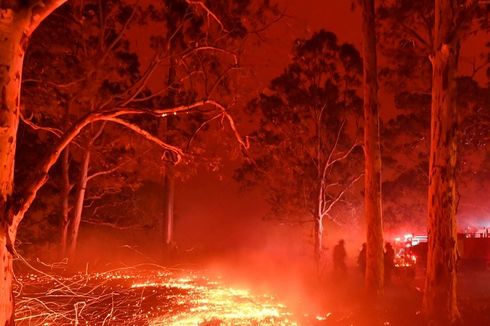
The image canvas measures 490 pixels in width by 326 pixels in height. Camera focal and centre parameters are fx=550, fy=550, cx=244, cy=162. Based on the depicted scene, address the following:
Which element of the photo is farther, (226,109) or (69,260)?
(69,260)

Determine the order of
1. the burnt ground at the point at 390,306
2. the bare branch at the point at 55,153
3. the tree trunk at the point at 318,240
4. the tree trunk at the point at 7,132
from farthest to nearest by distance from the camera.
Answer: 1. the tree trunk at the point at 318,240
2. the burnt ground at the point at 390,306
3. the bare branch at the point at 55,153
4. the tree trunk at the point at 7,132

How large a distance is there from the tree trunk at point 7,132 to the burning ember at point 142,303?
1.85 m

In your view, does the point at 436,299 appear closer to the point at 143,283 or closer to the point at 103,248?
the point at 143,283

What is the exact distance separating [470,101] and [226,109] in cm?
1905

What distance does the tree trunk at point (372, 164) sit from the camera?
14844 millimetres

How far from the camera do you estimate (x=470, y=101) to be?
25.1 m

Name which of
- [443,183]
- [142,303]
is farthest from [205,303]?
[443,183]

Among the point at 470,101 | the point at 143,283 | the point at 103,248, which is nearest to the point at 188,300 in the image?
the point at 143,283

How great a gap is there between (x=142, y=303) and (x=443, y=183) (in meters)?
7.92

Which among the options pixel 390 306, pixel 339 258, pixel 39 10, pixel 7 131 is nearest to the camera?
pixel 7 131

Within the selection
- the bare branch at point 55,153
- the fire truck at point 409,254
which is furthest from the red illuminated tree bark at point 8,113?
the fire truck at point 409,254

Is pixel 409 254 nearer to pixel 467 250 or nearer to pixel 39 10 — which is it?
pixel 467 250

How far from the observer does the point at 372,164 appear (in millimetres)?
14945

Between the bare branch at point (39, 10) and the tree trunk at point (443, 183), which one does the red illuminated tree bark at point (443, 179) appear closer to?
the tree trunk at point (443, 183)
